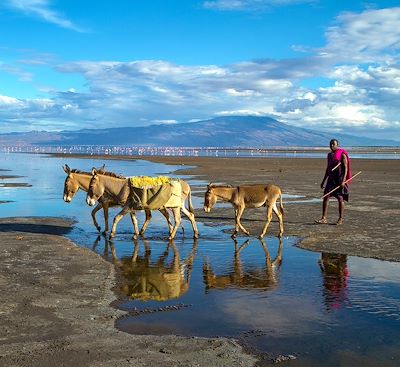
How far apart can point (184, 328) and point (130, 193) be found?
681cm

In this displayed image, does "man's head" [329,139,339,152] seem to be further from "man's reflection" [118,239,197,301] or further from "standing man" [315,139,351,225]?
"man's reflection" [118,239,197,301]

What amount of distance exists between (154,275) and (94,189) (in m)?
4.67

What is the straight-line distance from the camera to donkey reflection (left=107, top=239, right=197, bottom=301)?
823 centimetres

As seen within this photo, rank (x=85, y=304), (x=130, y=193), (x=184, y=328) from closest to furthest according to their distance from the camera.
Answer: (x=184, y=328) → (x=85, y=304) → (x=130, y=193)

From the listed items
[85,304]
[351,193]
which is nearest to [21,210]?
[85,304]

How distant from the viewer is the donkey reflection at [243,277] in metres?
8.78

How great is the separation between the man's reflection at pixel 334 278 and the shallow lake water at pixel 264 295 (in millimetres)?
16

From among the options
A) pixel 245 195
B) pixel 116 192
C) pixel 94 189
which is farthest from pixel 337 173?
pixel 94 189

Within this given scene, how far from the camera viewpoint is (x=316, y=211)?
60.3 feet

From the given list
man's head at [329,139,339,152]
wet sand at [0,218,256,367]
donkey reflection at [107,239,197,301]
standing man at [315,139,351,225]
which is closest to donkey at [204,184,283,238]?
donkey reflection at [107,239,197,301]

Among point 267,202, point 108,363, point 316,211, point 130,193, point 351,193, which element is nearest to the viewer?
point 108,363

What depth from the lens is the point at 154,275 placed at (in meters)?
9.41

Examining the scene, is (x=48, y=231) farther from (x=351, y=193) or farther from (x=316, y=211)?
(x=351, y=193)

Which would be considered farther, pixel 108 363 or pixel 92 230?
pixel 92 230
